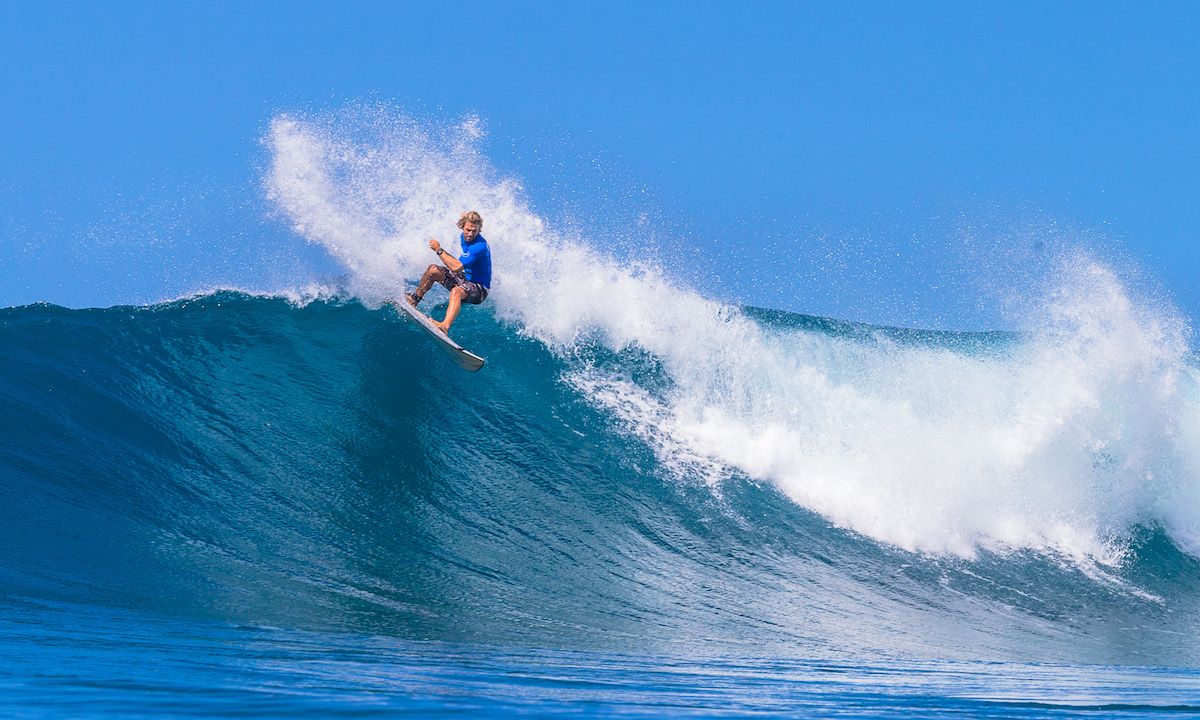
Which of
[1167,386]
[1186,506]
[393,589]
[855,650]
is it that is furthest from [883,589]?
[1167,386]

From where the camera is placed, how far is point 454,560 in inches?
281

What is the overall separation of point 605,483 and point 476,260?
2.41 metres

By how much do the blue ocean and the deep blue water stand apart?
36mm

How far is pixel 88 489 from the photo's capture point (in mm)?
7141

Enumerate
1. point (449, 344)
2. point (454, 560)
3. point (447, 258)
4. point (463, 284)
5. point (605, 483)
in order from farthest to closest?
point (449, 344), point (463, 284), point (605, 483), point (447, 258), point (454, 560)

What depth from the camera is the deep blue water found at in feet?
13.9

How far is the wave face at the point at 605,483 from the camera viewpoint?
20.9 feet

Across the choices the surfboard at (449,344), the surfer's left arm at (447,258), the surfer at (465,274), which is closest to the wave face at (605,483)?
the surfboard at (449,344)

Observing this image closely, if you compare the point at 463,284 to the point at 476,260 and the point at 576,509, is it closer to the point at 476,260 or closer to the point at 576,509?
the point at 476,260

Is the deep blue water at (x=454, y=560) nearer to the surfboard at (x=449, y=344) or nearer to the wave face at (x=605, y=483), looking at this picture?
the wave face at (x=605, y=483)

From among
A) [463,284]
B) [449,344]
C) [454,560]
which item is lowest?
[454,560]

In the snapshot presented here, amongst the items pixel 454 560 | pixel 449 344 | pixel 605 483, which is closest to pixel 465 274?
pixel 449 344

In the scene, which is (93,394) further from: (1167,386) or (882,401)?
(1167,386)

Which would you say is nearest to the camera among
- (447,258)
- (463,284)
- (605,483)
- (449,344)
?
(447,258)
